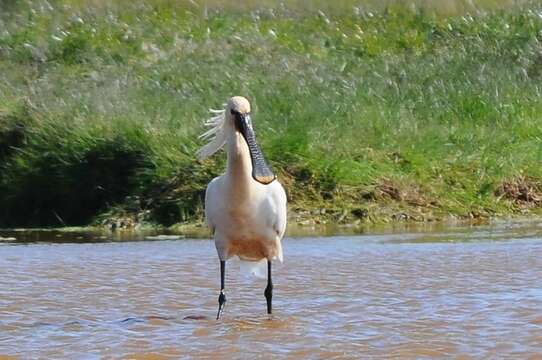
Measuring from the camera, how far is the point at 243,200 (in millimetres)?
8117

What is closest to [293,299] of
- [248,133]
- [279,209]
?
[279,209]

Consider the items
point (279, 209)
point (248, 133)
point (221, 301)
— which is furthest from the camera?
point (279, 209)

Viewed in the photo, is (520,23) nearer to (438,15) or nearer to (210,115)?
(438,15)

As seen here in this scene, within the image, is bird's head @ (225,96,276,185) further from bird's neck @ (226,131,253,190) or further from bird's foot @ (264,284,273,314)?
bird's foot @ (264,284,273,314)

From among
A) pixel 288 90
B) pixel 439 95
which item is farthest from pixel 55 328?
pixel 439 95

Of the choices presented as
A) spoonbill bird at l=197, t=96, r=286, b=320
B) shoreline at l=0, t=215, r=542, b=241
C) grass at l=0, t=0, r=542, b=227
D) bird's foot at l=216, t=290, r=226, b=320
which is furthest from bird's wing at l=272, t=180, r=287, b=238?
grass at l=0, t=0, r=542, b=227

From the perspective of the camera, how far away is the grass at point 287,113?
40.9ft

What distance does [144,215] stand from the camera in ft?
40.1

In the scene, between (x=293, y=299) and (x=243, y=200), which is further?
(x=293, y=299)

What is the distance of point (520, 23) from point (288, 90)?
16.2ft

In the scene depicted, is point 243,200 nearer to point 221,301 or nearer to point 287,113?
point 221,301

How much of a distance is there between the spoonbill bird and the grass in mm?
3766

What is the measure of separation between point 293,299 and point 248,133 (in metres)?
1.03

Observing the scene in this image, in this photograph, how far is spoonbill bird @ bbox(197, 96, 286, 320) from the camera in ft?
26.6
